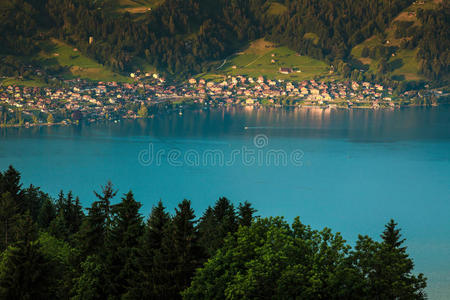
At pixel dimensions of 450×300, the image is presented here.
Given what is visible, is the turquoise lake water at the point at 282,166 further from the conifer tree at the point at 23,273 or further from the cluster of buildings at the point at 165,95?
the conifer tree at the point at 23,273

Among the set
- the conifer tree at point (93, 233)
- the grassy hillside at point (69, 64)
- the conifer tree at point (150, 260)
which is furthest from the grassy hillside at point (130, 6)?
the conifer tree at point (150, 260)

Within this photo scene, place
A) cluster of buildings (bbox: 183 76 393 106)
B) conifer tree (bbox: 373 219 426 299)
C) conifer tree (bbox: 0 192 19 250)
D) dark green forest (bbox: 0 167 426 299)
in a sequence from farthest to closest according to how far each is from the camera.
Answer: cluster of buildings (bbox: 183 76 393 106) < conifer tree (bbox: 0 192 19 250) < dark green forest (bbox: 0 167 426 299) < conifer tree (bbox: 373 219 426 299)

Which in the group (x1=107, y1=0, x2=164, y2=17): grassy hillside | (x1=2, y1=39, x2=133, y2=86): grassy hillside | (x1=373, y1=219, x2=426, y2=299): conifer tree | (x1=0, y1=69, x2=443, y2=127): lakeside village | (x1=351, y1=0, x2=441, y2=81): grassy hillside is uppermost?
(x1=107, y1=0, x2=164, y2=17): grassy hillside

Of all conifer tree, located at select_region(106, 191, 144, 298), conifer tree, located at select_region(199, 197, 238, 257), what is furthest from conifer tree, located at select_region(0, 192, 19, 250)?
conifer tree, located at select_region(199, 197, 238, 257)

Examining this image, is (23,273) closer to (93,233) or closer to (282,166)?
(93,233)

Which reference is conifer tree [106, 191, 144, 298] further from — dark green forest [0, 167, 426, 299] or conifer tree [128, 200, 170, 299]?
conifer tree [128, 200, 170, 299]

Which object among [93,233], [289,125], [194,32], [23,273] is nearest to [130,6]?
[194,32]
